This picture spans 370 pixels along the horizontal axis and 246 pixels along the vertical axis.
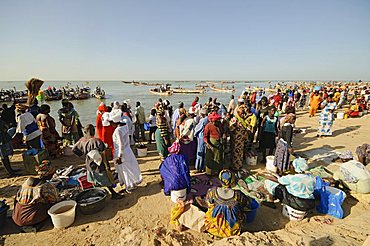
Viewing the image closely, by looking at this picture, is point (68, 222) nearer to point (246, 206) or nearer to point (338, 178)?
point (246, 206)

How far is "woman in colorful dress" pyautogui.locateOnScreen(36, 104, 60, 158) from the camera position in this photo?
5.58m

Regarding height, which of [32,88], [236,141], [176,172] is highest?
[32,88]

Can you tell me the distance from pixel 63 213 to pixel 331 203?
15.4ft

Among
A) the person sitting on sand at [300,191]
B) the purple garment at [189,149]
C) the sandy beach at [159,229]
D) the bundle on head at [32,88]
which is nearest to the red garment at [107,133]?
the sandy beach at [159,229]

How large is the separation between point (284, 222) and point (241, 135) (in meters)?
2.30

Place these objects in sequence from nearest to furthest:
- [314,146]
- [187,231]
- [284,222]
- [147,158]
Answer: [187,231] < [284,222] < [147,158] < [314,146]

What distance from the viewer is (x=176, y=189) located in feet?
11.7

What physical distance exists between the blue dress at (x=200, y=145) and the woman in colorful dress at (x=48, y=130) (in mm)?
4503

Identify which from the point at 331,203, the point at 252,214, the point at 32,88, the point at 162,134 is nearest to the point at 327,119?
the point at 331,203

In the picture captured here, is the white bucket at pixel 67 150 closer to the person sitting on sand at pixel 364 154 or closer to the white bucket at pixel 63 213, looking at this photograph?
the white bucket at pixel 63 213

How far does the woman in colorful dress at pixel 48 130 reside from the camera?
5578 millimetres

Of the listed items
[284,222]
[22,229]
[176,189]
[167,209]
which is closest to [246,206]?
[284,222]

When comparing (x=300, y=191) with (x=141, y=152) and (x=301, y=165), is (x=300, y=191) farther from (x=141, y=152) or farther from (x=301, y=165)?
(x=141, y=152)

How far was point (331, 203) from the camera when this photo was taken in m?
3.30
